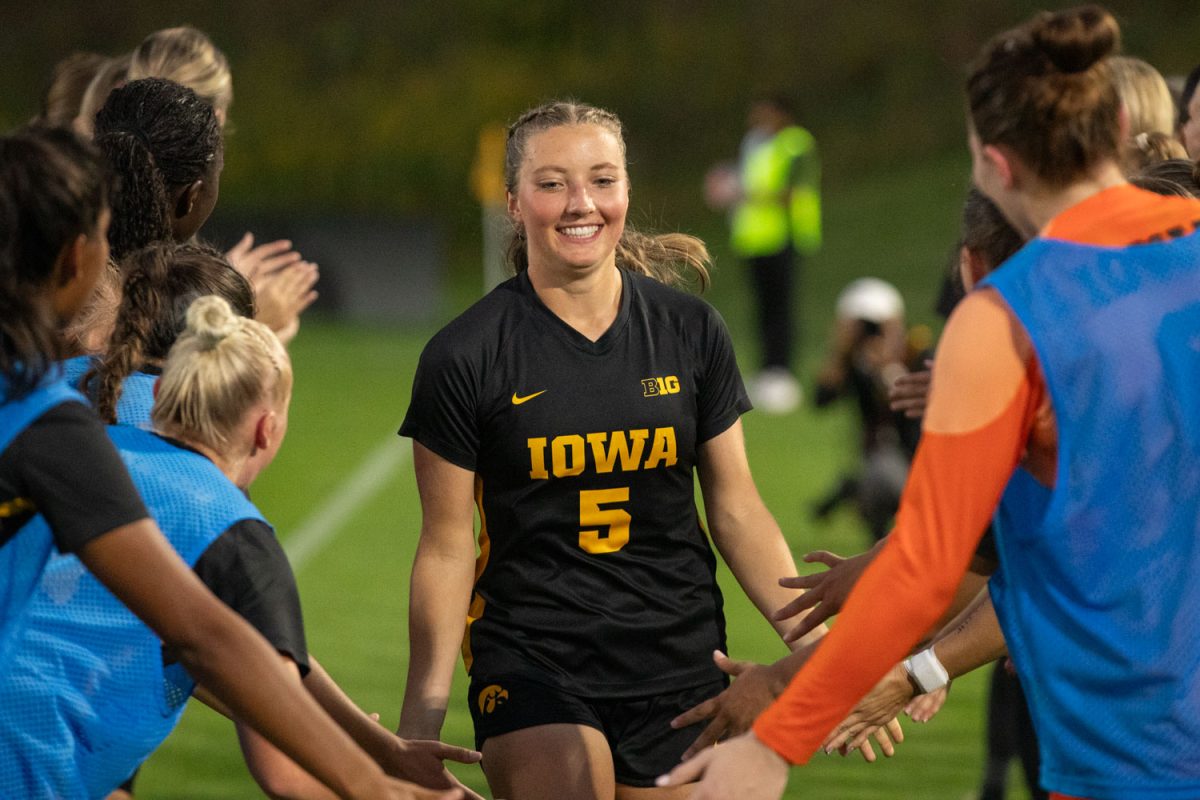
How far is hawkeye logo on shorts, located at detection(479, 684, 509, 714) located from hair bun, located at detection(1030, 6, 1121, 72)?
200 centimetres

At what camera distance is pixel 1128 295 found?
9.57ft

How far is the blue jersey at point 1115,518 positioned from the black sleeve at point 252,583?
1.25 metres

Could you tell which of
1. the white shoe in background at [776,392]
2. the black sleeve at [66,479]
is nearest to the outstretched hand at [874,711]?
the black sleeve at [66,479]

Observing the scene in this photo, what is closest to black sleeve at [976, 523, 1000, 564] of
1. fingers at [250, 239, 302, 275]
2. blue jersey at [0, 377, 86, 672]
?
blue jersey at [0, 377, 86, 672]

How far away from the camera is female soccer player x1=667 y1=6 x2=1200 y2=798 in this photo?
2.89 meters

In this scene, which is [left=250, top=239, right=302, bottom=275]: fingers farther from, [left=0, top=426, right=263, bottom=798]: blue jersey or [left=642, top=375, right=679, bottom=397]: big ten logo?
[left=0, top=426, right=263, bottom=798]: blue jersey

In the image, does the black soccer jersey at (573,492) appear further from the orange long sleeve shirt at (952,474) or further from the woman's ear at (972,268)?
the orange long sleeve shirt at (952,474)

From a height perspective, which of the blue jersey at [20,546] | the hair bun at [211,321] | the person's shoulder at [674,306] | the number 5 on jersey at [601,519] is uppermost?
the hair bun at [211,321]

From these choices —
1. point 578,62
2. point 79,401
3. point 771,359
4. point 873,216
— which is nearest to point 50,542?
point 79,401

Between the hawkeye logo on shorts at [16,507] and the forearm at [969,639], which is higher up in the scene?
the hawkeye logo on shorts at [16,507]

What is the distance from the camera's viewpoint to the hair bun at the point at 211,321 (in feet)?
11.5

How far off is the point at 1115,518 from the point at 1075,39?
739 mm

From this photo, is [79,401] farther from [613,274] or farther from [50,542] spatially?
[613,274]

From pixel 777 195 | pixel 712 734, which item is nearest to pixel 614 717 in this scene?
pixel 712 734
